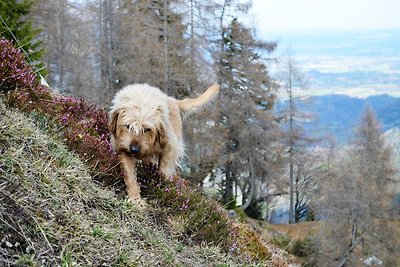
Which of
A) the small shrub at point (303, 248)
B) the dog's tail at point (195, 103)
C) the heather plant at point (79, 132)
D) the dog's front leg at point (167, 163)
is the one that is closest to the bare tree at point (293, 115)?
the small shrub at point (303, 248)

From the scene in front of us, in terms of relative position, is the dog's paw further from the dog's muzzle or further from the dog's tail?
the dog's tail

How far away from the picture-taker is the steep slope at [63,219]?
3.34 m

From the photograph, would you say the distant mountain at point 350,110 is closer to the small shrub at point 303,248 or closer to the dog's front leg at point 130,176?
the small shrub at point 303,248

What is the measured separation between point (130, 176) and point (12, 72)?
2081 millimetres

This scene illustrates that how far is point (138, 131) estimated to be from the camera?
18.3ft

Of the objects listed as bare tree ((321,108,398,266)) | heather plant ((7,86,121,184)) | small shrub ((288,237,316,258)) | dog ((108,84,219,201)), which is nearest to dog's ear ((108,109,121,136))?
dog ((108,84,219,201))

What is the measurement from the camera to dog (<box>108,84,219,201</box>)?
5586 mm

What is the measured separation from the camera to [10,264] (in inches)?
119

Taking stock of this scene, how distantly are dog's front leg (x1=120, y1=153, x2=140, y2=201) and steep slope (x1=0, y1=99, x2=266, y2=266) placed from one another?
18 cm

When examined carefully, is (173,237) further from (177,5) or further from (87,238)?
(177,5)

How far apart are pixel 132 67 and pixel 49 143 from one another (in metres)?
26.5

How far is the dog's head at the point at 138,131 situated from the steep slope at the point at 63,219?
1.85ft

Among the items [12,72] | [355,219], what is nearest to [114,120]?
[12,72]

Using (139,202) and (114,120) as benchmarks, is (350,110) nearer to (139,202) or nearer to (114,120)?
(114,120)
